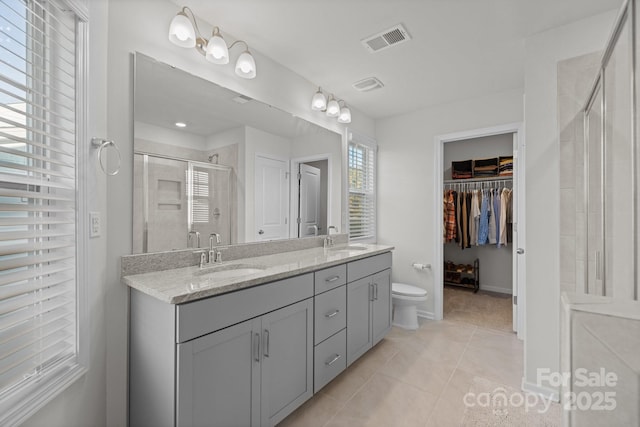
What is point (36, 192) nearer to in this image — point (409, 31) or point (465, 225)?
point (409, 31)

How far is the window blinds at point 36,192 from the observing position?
987 mm

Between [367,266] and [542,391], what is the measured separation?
1.44 meters

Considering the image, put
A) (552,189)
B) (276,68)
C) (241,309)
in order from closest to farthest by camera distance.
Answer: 1. (241,309)
2. (552,189)
3. (276,68)

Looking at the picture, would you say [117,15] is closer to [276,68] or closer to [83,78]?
[83,78]

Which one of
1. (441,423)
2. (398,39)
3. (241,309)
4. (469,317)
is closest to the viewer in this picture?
(241,309)

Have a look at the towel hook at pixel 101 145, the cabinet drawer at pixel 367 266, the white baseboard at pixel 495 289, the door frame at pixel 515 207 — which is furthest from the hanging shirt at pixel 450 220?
the towel hook at pixel 101 145

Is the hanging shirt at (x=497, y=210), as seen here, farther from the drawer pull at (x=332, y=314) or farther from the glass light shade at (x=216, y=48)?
the glass light shade at (x=216, y=48)

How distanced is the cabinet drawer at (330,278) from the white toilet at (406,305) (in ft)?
4.05

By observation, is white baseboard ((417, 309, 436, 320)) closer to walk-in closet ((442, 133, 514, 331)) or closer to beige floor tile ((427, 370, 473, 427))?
walk-in closet ((442, 133, 514, 331))

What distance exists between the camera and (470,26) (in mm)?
1930

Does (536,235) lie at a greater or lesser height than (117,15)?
lesser

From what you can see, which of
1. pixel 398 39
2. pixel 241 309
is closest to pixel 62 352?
pixel 241 309

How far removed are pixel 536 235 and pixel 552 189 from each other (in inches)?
12.9

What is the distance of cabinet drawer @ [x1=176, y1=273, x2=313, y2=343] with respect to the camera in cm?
117
